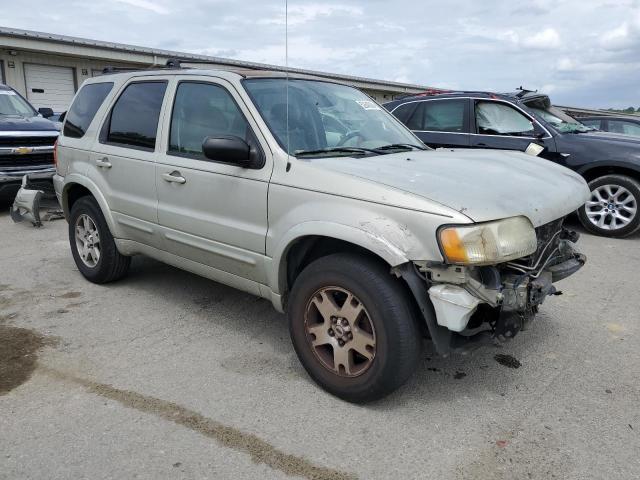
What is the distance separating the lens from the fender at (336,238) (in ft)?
8.93

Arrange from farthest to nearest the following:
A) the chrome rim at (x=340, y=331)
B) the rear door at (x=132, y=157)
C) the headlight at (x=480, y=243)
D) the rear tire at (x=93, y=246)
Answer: the rear tire at (x=93, y=246), the rear door at (x=132, y=157), the chrome rim at (x=340, y=331), the headlight at (x=480, y=243)

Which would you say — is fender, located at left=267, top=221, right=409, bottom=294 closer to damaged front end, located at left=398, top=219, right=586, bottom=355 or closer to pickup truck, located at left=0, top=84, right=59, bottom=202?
damaged front end, located at left=398, top=219, right=586, bottom=355

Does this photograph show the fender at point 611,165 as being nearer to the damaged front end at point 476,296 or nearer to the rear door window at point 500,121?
the rear door window at point 500,121

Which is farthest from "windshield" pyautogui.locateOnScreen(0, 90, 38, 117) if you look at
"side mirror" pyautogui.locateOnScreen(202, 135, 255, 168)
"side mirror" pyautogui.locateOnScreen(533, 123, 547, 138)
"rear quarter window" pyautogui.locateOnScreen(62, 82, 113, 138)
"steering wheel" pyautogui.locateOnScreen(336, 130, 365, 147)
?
"side mirror" pyautogui.locateOnScreen(533, 123, 547, 138)

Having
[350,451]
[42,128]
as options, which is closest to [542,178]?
[350,451]

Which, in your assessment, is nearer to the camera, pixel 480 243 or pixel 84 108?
pixel 480 243

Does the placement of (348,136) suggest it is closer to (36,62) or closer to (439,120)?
(439,120)

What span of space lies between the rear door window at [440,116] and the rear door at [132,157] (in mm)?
4992

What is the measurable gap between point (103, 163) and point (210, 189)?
147 centimetres

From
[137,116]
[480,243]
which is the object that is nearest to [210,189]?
[137,116]

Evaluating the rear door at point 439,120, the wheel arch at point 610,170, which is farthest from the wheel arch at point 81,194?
the wheel arch at point 610,170

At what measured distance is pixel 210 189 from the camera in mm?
3676

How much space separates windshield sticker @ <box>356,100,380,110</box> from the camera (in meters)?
4.27

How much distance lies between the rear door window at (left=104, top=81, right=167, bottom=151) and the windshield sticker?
1519 millimetres
